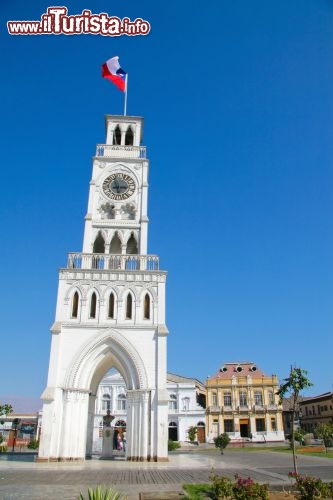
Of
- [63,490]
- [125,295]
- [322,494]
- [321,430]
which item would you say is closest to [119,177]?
[125,295]

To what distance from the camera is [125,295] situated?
29797 millimetres

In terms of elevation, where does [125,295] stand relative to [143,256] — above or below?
below

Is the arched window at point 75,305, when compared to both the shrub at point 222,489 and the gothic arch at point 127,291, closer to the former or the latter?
the gothic arch at point 127,291

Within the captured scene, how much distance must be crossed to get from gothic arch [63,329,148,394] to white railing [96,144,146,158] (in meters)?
16.8

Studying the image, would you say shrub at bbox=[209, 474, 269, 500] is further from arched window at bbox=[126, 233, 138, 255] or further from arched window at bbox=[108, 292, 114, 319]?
arched window at bbox=[126, 233, 138, 255]

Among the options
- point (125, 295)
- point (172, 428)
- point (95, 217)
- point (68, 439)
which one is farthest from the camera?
point (172, 428)

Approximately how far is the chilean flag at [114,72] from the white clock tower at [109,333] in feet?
28.1

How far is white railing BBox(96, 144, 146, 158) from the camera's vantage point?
37500 mm

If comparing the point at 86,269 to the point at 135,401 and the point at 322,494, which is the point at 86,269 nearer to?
the point at 135,401

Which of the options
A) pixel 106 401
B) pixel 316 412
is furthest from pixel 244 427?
pixel 106 401

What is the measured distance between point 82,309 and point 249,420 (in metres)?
50.1

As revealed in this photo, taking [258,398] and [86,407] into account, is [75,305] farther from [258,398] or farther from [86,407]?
[258,398]

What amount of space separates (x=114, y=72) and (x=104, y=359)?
24.0 meters

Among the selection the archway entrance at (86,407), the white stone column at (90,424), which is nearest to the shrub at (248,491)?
the archway entrance at (86,407)
